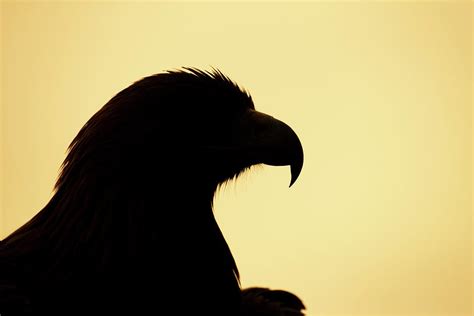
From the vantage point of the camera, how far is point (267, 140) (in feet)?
3.27

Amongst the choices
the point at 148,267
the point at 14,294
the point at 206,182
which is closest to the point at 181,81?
the point at 206,182

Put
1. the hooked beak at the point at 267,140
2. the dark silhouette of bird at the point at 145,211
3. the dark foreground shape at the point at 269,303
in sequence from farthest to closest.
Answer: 1. the dark foreground shape at the point at 269,303
2. the hooked beak at the point at 267,140
3. the dark silhouette of bird at the point at 145,211

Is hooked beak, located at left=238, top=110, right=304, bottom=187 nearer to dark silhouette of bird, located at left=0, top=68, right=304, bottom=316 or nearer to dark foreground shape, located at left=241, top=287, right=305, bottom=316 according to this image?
dark silhouette of bird, located at left=0, top=68, right=304, bottom=316

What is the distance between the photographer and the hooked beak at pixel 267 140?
3.27ft

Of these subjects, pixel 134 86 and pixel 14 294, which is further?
pixel 134 86

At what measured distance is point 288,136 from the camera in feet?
3.32

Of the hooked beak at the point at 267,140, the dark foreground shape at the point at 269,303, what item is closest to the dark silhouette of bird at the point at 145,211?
the hooked beak at the point at 267,140

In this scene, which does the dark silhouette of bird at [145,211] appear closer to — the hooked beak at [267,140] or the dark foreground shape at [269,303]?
the hooked beak at [267,140]

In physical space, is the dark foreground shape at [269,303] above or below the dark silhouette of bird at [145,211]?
below

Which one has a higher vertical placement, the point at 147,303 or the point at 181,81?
the point at 181,81

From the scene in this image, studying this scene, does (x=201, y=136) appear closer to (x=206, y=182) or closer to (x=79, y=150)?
(x=206, y=182)

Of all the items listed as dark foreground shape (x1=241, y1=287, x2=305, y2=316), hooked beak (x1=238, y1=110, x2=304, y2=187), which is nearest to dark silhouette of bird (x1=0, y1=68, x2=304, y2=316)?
hooked beak (x1=238, y1=110, x2=304, y2=187)

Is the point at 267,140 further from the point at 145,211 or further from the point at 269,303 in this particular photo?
the point at 269,303

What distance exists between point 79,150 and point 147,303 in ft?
0.93
